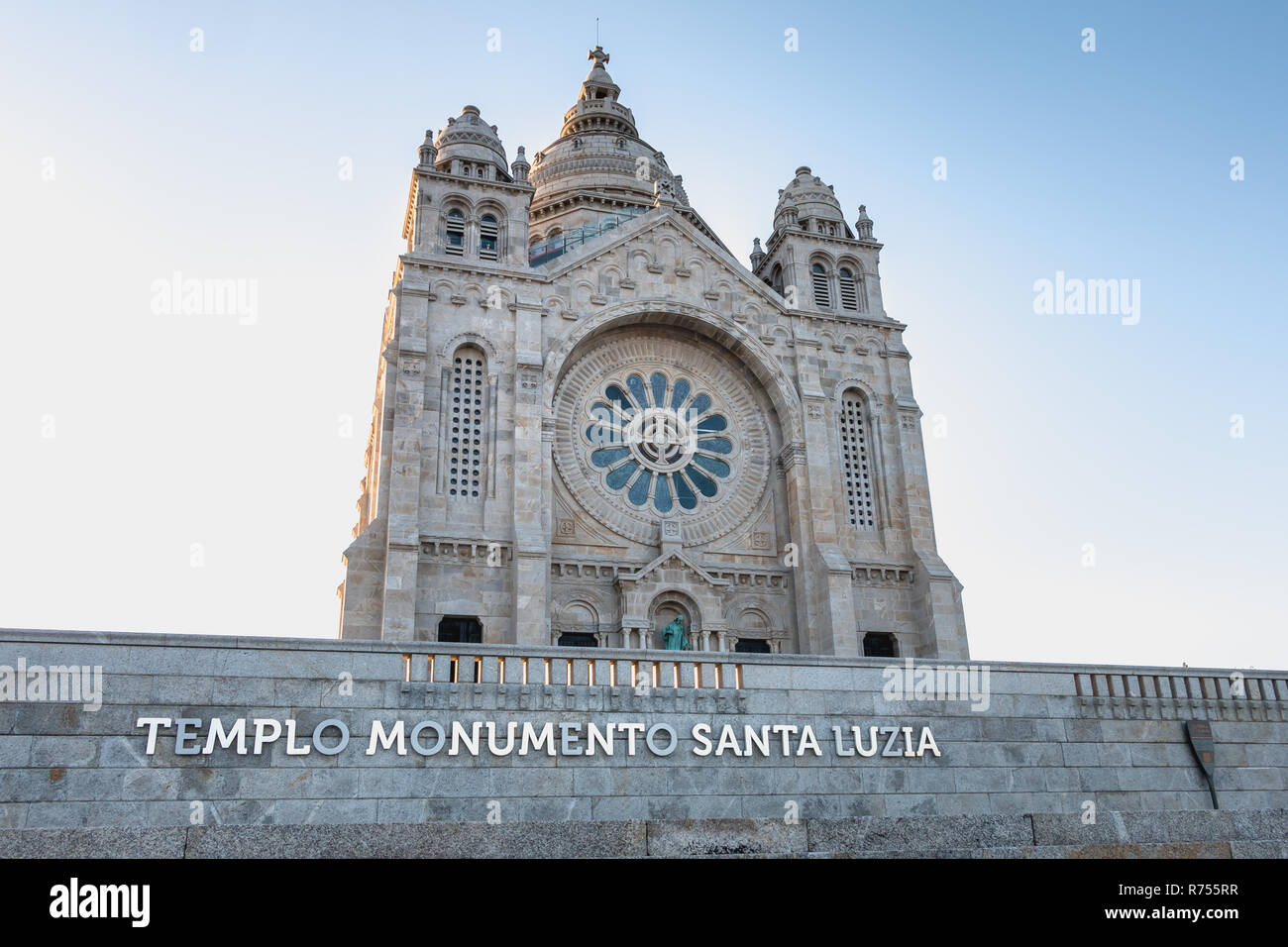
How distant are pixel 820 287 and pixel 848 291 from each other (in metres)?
1.09

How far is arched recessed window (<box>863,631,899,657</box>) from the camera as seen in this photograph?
31641 mm

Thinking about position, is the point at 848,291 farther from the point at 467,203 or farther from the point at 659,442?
the point at 467,203

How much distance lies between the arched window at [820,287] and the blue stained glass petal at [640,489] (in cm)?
930

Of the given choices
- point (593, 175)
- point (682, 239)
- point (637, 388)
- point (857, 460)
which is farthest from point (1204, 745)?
point (593, 175)

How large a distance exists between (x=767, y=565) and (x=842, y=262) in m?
12.3

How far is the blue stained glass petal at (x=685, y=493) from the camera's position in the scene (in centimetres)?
3250

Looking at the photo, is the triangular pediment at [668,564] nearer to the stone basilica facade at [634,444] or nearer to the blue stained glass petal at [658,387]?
the stone basilica facade at [634,444]

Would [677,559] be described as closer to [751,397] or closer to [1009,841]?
[751,397]

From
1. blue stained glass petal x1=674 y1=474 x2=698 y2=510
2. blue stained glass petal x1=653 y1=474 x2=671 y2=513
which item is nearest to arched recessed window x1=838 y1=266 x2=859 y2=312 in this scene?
blue stained glass petal x1=674 y1=474 x2=698 y2=510

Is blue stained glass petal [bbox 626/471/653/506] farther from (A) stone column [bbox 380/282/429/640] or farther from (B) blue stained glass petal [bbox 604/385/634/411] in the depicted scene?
(A) stone column [bbox 380/282/429/640]

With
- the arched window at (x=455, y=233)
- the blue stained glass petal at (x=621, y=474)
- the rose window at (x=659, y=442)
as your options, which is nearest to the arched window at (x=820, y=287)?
the rose window at (x=659, y=442)
